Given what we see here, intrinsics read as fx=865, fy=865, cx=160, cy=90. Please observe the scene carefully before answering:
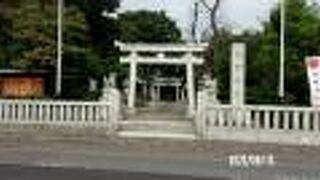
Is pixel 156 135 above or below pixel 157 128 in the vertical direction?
below

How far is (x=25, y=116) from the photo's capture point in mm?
28609

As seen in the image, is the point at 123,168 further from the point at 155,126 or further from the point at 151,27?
the point at 151,27

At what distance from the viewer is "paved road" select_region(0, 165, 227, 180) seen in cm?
1366

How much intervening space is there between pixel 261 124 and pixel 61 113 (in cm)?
672

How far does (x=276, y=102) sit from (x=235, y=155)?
9562mm

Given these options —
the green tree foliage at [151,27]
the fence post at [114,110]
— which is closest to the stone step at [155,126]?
the fence post at [114,110]

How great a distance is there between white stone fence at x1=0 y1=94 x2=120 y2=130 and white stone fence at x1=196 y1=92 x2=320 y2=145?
3.32 meters

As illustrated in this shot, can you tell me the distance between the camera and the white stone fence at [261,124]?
24766mm

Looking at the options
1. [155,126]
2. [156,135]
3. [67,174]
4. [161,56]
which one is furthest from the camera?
[161,56]

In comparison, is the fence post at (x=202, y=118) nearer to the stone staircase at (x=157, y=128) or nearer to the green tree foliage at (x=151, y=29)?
the stone staircase at (x=157, y=128)

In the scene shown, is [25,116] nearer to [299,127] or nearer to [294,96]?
[299,127]

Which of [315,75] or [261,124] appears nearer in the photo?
[315,75]

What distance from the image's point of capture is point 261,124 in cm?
2581

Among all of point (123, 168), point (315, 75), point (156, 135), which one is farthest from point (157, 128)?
point (123, 168)
